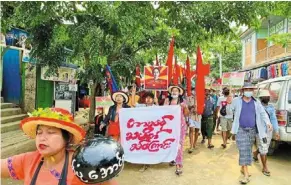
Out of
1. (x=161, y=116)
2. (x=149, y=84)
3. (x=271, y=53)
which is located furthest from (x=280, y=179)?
(x=271, y=53)

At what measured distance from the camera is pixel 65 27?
22.5 ft

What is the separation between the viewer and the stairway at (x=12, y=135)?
25.1ft

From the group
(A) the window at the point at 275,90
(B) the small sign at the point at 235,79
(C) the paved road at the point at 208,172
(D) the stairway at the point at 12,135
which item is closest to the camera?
(C) the paved road at the point at 208,172

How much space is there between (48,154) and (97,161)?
50 cm

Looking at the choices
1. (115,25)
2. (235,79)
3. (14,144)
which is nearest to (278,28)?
(235,79)

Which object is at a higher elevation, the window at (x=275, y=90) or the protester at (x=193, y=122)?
the window at (x=275, y=90)

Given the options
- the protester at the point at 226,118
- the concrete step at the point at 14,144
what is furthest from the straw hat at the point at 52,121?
the protester at the point at 226,118

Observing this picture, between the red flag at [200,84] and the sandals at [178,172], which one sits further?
the red flag at [200,84]

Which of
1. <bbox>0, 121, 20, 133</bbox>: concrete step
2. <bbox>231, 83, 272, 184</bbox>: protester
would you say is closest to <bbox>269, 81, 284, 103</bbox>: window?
<bbox>231, 83, 272, 184</bbox>: protester

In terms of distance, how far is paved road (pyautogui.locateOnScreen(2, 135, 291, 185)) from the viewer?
20.3ft

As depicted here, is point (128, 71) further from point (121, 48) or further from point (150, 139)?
point (150, 139)

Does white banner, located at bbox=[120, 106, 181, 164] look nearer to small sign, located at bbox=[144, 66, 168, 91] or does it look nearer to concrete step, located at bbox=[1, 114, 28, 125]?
small sign, located at bbox=[144, 66, 168, 91]

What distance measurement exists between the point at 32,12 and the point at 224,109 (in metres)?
6.13

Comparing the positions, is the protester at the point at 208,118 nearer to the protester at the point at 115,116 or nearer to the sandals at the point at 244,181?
the sandals at the point at 244,181
